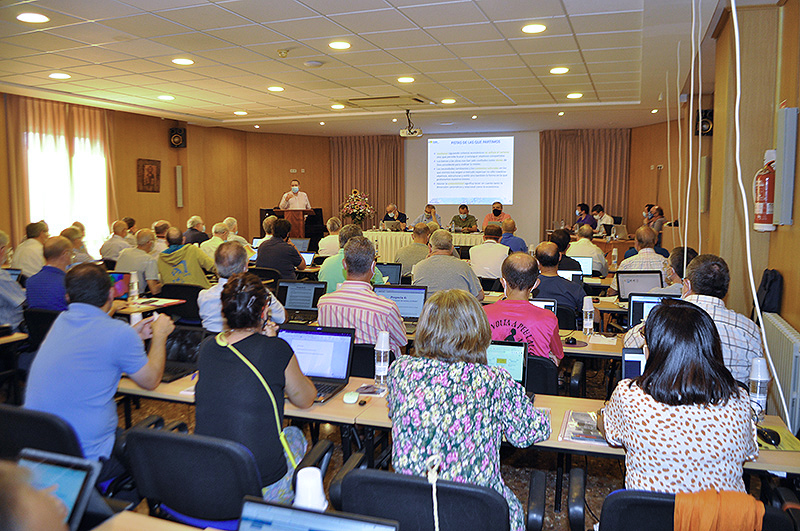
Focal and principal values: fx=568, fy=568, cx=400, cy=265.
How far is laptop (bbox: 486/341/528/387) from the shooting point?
283 cm

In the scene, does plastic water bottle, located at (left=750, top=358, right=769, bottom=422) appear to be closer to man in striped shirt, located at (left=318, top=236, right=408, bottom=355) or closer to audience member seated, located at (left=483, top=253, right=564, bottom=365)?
audience member seated, located at (left=483, top=253, right=564, bottom=365)

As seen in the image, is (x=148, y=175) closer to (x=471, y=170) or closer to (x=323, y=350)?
(x=471, y=170)

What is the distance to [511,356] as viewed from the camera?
9.32ft

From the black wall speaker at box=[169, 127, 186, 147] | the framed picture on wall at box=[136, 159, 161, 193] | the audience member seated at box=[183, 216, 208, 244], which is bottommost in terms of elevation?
the audience member seated at box=[183, 216, 208, 244]

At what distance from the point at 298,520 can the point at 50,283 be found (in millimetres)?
4180

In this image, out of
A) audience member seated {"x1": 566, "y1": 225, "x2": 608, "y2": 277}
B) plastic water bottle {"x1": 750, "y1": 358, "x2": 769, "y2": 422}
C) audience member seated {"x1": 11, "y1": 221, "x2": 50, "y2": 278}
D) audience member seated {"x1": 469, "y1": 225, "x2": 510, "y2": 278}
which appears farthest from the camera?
audience member seated {"x1": 566, "y1": 225, "x2": 608, "y2": 277}

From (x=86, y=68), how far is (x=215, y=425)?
6572 millimetres

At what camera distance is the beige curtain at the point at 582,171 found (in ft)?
44.7

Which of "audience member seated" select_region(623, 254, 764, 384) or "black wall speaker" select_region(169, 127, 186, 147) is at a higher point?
"black wall speaker" select_region(169, 127, 186, 147)

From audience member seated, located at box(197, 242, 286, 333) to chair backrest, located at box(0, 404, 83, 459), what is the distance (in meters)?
1.54

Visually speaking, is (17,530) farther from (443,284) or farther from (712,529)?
(443,284)

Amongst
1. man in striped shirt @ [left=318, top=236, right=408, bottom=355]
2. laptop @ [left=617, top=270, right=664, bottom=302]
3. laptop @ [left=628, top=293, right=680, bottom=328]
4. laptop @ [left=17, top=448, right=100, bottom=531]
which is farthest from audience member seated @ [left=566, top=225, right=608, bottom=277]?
laptop @ [left=17, top=448, right=100, bottom=531]

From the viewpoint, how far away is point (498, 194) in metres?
14.5

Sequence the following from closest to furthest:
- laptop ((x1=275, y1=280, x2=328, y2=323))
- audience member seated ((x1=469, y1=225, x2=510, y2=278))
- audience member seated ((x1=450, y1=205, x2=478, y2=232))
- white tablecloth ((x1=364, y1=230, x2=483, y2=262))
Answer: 1. laptop ((x1=275, y1=280, x2=328, y2=323))
2. audience member seated ((x1=469, y1=225, x2=510, y2=278))
3. white tablecloth ((x1=364, y1=230, x2=483, y2=262))
4. audience member seated ((x1=450, y1=205, x2=478, y2=232))
